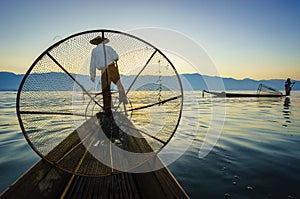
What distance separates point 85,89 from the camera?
3371 mm

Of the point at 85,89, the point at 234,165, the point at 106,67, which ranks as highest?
the point at 106,67

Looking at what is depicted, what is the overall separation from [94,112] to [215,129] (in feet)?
13.9

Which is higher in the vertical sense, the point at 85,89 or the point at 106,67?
the point at 106,67

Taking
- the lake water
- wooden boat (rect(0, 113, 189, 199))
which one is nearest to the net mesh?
wooden boat (rect(0, 113, 189, 199))

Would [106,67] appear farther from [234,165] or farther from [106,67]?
[234,165]

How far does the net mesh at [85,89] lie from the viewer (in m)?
2.49

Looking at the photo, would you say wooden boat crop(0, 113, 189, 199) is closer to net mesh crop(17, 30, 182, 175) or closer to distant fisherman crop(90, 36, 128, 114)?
net mesh crop(17, 30, 182, 175)

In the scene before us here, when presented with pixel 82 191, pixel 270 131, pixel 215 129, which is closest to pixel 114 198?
pixel 82 191

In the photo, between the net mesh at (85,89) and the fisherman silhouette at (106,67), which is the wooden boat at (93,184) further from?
the fisherman silhouette at (106,67)

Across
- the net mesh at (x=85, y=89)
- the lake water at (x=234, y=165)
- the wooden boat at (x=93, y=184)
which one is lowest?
the lake water at (x=234, y=165)

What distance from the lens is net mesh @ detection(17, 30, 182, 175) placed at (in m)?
2.49

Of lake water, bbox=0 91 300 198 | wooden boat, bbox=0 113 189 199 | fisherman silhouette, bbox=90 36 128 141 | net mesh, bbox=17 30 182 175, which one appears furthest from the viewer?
fisherman silhouette, bbox=90 36 128 141

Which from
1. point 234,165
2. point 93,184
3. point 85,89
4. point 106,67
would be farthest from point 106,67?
point 234,165

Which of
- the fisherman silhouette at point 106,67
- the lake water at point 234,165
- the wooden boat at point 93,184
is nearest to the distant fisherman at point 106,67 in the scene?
the fisherman silhouette at point 106,67
